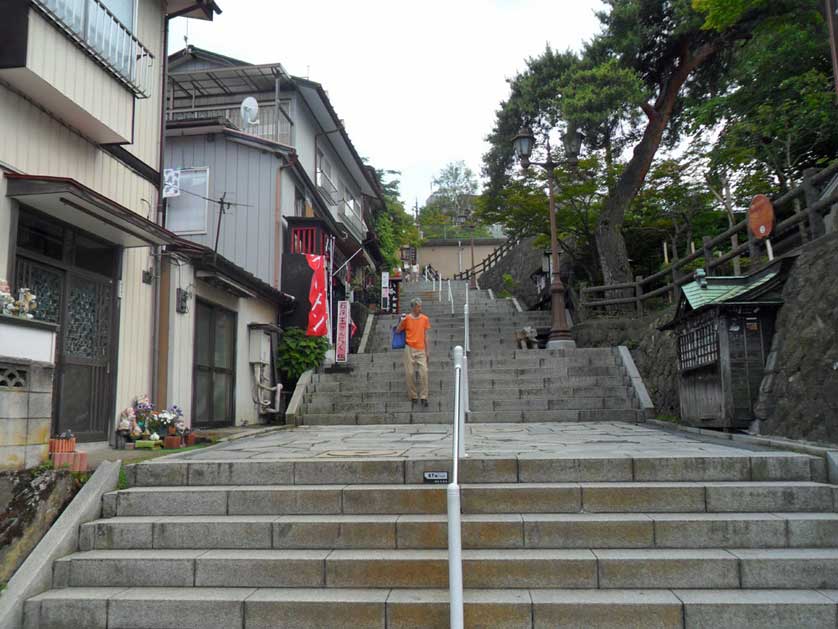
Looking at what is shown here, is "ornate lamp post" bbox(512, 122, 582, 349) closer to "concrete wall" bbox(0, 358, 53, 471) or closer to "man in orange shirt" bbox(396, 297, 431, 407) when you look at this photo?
"man in orange shirt" bbox(396, 297, 431, 407)

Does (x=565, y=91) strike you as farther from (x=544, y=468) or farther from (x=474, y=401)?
(x=544, y=468)

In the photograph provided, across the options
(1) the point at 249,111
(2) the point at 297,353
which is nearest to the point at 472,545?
(2) the point at 297,353

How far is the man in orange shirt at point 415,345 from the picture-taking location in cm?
1116

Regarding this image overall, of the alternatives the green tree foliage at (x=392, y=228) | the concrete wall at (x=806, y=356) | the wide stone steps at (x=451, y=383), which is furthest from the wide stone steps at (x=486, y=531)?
the green tree foliage at (x=392, y=228)

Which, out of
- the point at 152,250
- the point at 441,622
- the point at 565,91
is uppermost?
the point at 565,91

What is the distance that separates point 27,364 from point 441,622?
395 centimetres

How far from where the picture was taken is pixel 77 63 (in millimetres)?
7027

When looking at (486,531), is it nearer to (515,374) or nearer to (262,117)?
(515,374)

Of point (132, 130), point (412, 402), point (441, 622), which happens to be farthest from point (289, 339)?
point (441, 622)

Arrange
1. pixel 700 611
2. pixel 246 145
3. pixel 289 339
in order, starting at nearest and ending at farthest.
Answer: pixel 700 611 → pixel 289 339 → pixel 246 145

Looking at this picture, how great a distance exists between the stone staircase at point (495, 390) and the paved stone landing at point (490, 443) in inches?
40.5

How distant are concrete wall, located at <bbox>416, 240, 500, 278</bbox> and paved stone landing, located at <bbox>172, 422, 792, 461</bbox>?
123ft

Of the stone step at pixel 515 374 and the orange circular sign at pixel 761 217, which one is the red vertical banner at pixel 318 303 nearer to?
the stone step at pixel 515 374

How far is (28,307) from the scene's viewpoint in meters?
5.54
